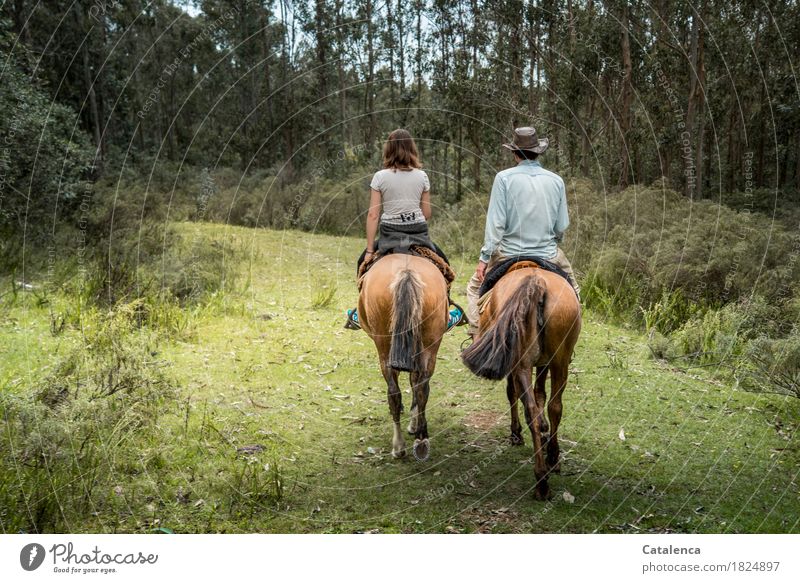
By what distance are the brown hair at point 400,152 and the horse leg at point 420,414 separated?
2102 millimetres

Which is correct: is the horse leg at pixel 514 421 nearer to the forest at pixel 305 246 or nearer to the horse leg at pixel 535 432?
the horse leg at pixel 535 432

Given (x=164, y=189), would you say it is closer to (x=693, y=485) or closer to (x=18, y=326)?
(x=18, y=326)

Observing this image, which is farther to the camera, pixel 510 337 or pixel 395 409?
pixel 395 409

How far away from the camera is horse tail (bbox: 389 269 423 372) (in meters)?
5.77

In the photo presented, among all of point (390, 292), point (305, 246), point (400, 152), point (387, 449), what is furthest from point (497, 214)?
point (305, 246)

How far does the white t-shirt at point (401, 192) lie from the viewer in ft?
21.6

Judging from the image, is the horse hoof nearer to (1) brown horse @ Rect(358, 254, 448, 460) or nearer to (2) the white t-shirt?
(1) brown horse @ Rect(358, 254, 448, 460)

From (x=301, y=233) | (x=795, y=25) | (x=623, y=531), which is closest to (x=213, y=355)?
→ (x=623, y=531)

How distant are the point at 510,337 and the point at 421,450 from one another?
1657 mm

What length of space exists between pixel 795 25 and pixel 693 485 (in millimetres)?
16932

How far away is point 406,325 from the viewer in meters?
5.77

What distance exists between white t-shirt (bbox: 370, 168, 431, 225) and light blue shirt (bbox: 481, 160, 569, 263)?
99 cm

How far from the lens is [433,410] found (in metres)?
7.67

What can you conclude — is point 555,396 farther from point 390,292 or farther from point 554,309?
point 390,292
